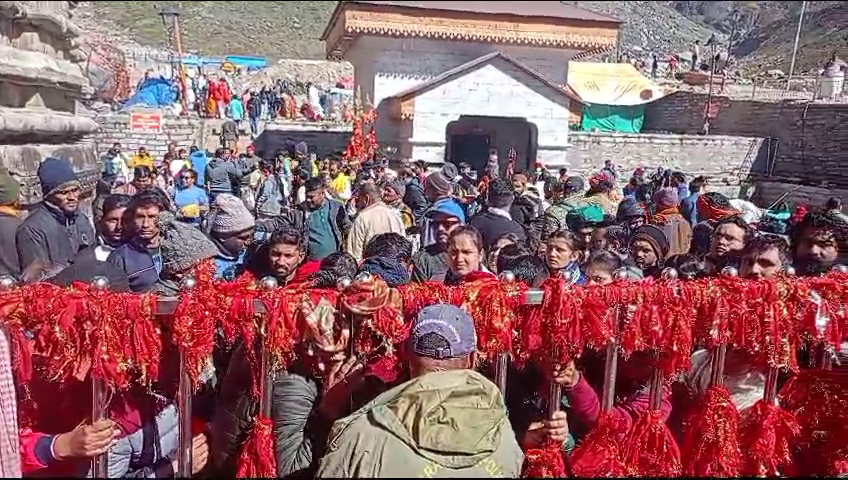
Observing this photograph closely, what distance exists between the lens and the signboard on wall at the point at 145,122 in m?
16.1

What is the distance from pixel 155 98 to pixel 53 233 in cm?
1839

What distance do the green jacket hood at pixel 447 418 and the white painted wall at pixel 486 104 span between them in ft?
40.2

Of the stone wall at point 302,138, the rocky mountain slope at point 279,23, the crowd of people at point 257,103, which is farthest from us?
the rocky mountain slope at point 279,23

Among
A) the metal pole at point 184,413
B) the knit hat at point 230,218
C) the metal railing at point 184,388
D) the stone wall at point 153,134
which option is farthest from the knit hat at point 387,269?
the stone wall at point 153,134

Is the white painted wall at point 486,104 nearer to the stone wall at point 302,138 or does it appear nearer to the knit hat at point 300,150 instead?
the knit hat at point 300,150

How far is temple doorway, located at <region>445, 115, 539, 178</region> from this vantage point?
16172mm

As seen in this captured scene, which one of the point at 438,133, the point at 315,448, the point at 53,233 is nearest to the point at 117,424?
the point at 315,448

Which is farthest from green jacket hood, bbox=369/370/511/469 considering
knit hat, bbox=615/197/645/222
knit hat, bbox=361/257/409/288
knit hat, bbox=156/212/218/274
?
knit hat, bbox=615/197/645/222

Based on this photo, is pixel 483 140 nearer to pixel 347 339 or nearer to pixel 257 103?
pixel 257 103

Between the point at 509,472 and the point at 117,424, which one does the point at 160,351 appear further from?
the point at 509,472

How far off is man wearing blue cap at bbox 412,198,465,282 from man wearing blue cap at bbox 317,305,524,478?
234 centimetres

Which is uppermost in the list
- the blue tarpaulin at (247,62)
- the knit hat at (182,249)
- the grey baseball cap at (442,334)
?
the blue tarpaulin at (247,62)

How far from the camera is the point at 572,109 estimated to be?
14422mm

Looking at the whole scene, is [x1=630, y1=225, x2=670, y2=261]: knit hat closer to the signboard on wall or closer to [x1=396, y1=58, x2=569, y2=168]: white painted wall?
[x1=396, y1=58, x2=569, y2=168]: white painted wall
